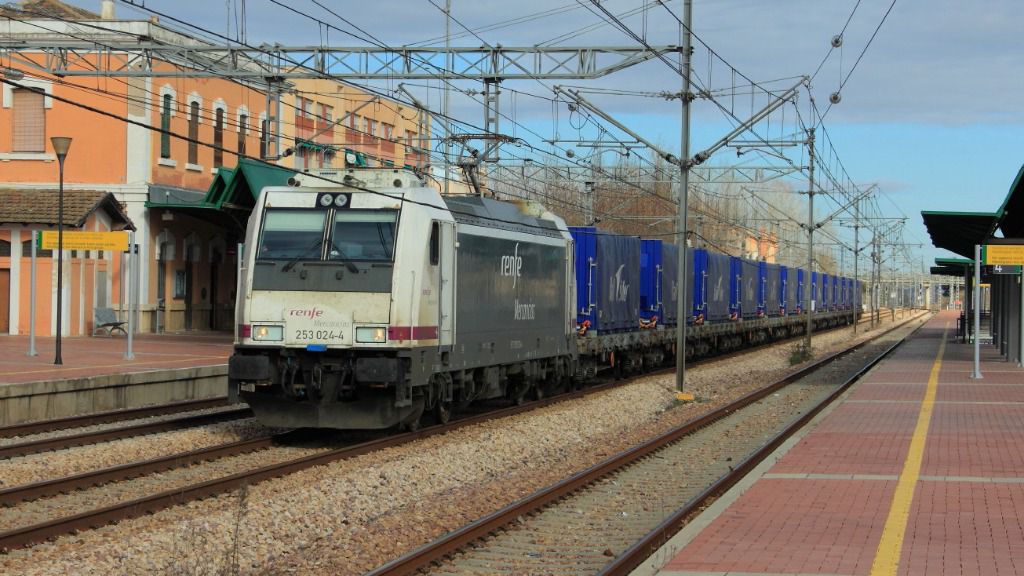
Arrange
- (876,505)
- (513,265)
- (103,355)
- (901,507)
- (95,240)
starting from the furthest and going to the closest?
(103,355) < (95,240) < (513,265) < (876,505) < (901,507)

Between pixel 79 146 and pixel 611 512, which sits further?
pixel 79 146

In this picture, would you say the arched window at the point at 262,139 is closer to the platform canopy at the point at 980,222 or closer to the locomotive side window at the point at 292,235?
the platform canopy at the point at 980,222

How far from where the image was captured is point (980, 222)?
95.8 ft

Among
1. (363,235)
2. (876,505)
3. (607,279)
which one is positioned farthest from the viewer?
(607,279)

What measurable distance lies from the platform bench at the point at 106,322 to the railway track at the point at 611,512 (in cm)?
1867

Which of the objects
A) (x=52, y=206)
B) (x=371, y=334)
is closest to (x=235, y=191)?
(x=52, y=206)

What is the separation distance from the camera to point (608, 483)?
43.9ft

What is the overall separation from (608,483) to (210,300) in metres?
26.9

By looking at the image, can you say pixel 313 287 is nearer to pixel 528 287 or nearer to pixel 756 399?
pixel 528 287

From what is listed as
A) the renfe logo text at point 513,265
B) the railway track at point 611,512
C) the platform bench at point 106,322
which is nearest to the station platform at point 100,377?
the platform bench at point 106,322

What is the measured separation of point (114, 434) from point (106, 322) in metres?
17.2

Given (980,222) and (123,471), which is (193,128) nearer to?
(980,222)

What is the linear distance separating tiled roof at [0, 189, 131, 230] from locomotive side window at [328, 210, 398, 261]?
16550 millimetres

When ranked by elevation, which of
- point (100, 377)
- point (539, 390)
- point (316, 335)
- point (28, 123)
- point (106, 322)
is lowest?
point (539, 390)
